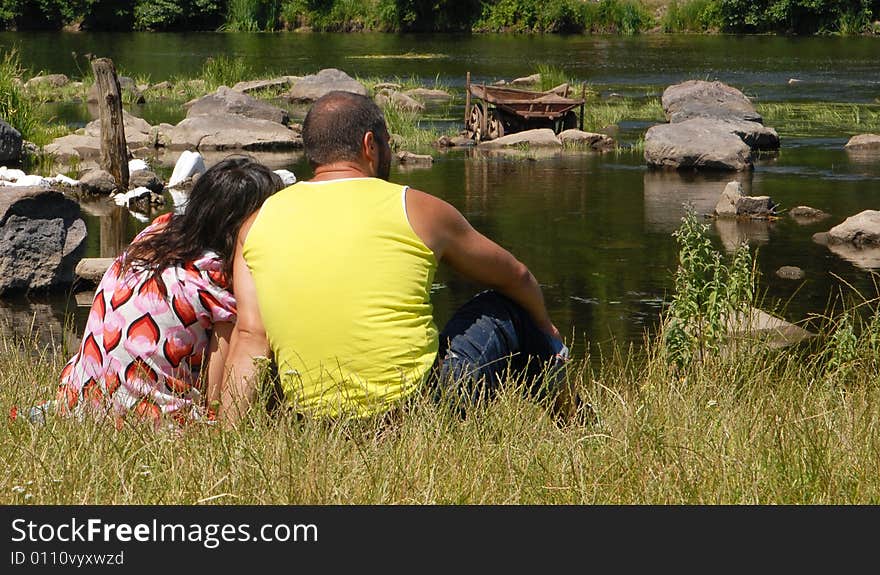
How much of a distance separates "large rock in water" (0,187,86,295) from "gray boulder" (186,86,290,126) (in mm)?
12494

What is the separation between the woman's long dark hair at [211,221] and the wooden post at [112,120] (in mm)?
11626

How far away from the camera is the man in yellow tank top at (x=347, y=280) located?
4.01m

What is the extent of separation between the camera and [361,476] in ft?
11.5

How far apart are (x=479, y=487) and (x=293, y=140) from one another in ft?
58.6

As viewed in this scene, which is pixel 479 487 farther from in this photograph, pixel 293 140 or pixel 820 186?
pixel 293 140

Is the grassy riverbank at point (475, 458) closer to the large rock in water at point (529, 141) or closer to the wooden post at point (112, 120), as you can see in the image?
the wooden post at point (112, 120)

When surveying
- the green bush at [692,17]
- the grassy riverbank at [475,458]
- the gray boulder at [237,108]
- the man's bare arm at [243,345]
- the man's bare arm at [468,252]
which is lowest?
the gray boulder at [237,108]

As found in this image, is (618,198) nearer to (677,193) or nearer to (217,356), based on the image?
(677,193)

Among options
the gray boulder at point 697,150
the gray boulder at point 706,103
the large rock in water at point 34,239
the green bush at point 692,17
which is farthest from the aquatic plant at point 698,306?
the green bush at point 692,17

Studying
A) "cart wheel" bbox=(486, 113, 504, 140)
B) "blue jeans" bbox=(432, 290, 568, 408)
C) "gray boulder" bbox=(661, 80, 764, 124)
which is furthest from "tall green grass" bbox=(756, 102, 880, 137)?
"blue jeans" bbox=(432, 290, 568, 408)

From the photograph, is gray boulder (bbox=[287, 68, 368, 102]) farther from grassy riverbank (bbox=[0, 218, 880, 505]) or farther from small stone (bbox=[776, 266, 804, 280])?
grassy riverbank (bbox=[0, 218, 880, 505])

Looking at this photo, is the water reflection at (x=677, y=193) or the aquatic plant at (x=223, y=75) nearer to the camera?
the water reflection at (x=677, y=193)

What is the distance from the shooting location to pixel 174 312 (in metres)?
4.29
